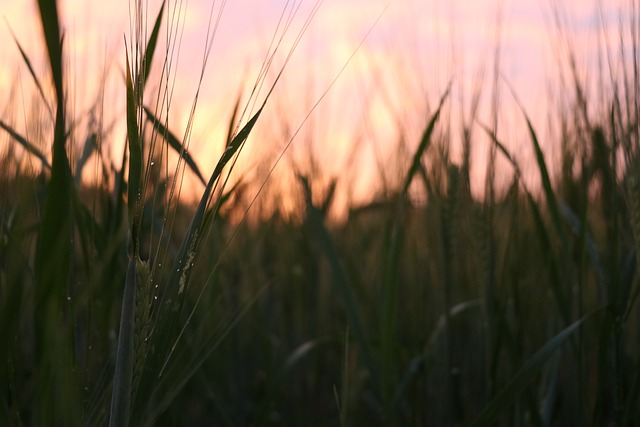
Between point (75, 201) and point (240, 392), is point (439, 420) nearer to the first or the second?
point (240, 392)

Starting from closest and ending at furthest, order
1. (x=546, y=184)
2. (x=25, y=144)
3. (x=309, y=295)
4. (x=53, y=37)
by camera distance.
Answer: (x=53, y=37) < (x=25, y=144) < (x=546, y=184) < (x=309, y=295)

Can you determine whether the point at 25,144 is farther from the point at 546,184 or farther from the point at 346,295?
the point at 546,184

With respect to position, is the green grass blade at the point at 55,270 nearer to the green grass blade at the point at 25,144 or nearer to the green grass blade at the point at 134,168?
the green grass blade at the point at 134,168

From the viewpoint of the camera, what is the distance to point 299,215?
1.67m

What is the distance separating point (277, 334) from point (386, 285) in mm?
783

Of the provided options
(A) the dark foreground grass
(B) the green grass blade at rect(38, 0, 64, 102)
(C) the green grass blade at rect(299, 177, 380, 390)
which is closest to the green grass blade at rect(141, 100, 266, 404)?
(A) the dark foreground grass

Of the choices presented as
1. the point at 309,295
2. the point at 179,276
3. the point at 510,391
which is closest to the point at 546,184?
the point at 510,391

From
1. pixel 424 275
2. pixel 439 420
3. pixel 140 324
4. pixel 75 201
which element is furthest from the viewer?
pixel 424 275

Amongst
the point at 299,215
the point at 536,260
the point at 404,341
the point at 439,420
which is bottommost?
the point at 439,420

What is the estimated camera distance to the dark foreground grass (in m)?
0.54

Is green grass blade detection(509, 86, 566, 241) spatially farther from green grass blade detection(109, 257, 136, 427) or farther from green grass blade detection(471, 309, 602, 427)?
green grass blade detection(109, 257, 136, 427)

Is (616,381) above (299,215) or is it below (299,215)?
below

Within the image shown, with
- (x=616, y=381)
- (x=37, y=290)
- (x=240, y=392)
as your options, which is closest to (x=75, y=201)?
(x=37, y=290)

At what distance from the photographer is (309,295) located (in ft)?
5.30
